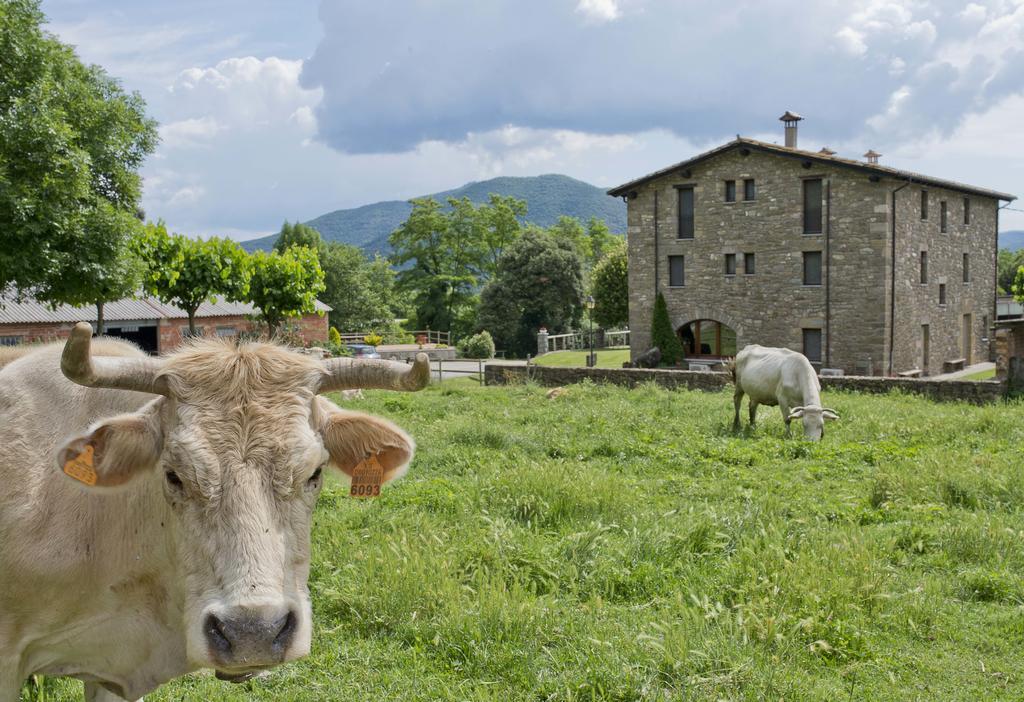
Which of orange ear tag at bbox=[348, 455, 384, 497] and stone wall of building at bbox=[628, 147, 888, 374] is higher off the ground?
stone wall of building at bbox=[628, 147, 888, 374]

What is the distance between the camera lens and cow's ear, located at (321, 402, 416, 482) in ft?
11.7

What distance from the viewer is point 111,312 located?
4353 cm

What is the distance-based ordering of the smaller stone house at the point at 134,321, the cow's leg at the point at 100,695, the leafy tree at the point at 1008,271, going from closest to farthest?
the cow's leg at the point at 100,695
the smaller stone house at the point at 134,321
the leafy tree at the point at 1008,271

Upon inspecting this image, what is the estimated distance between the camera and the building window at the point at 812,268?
31.5 meters

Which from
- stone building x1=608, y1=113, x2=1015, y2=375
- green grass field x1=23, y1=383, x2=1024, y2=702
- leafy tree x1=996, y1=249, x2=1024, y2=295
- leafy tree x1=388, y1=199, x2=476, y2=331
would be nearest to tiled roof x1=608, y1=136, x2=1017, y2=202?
stone building x1=608, y1=113, x2=1015, y2=375

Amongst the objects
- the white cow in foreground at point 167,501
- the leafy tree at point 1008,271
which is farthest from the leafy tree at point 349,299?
the leafy tree at point 1008,271

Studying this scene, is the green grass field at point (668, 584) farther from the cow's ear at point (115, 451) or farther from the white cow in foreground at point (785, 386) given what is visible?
the white cow in foreground at point (785, 386)

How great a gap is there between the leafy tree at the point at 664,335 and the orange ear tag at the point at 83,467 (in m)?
31.9

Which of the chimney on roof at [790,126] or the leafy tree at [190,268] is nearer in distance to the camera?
the leafy tree at [190,268]

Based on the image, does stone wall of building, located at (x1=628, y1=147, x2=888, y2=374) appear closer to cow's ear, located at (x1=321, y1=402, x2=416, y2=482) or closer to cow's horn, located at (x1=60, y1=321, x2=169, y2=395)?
cow's ear, located at (x1=321, y1=402, x2=416, y2=482)

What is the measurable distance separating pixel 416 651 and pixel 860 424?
34.4 feet

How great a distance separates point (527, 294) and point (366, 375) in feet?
152

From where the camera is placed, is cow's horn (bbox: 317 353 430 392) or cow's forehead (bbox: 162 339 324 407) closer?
cow's forehead (bbox: 162 339 324 407)

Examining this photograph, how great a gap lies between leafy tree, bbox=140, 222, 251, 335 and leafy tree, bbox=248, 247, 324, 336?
130 cm
